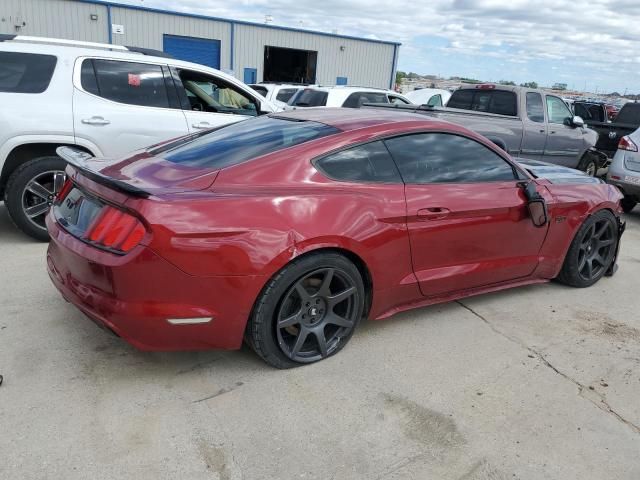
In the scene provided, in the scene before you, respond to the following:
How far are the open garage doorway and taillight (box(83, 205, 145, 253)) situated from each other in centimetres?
2271

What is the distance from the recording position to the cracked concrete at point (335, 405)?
8.12ft

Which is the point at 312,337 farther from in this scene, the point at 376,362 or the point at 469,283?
the point at 469,283

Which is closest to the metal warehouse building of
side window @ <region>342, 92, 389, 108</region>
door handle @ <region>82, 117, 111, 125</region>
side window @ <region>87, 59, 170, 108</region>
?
side window @ <region>342, 92, 389, 108</region>

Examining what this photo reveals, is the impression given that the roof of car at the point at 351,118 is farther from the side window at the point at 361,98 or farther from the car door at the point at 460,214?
the side window at the point at 361,98

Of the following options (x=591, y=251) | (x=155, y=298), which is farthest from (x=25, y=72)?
(x=591, y=251)

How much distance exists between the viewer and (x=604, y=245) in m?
4.88

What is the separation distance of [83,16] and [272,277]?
1909 cm

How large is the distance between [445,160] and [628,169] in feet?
17.2

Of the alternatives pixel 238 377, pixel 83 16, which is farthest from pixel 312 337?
pixel 83 16

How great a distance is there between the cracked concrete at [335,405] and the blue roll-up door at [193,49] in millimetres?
18498

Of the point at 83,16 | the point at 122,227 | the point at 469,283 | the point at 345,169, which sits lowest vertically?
the point at 469,283

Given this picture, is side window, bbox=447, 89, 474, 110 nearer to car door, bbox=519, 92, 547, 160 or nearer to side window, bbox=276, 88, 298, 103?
car door, bbox=519, 92, 547, 160

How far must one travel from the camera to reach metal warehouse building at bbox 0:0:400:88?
18188 mm

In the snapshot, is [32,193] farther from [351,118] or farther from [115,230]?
[351,118]
